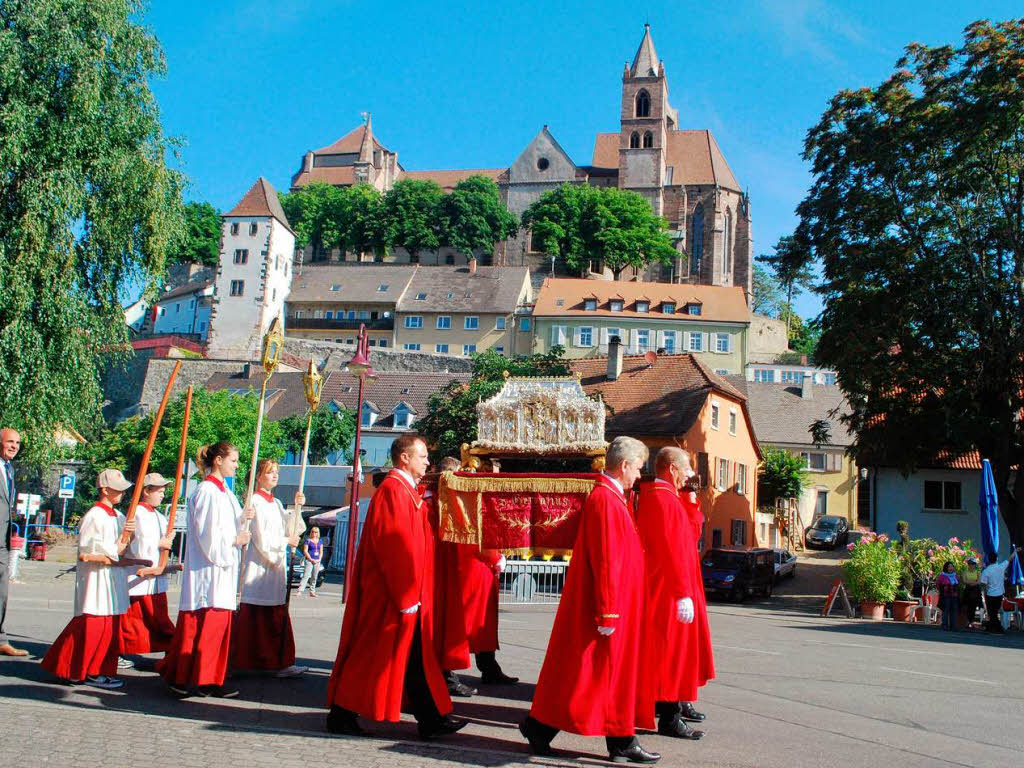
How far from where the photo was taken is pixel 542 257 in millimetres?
104375

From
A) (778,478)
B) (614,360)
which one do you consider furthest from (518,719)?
(778,478)

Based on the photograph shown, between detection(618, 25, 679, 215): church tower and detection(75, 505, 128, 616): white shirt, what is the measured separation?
357 feet

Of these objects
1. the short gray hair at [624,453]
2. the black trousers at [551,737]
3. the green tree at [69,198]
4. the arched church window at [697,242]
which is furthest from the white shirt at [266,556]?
the arched church window at [697,242]

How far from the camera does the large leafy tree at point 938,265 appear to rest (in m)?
27.6

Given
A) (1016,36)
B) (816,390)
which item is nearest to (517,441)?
(1016,36)

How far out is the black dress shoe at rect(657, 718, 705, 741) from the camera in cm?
728

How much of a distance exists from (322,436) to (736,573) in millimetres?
29740

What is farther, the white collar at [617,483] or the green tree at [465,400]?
the green tree at [465,400]

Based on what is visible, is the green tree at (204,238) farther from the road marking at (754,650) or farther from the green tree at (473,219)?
the road marking at (754,650)

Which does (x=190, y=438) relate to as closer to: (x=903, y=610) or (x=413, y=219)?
(x=903, y=610)

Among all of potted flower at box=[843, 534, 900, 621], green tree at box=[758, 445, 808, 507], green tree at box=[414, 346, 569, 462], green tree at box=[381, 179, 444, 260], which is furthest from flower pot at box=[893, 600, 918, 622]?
green tree at box=[381, 179, 444, 260]

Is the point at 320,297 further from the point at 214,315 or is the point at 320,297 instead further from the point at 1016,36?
the point at 1016,36

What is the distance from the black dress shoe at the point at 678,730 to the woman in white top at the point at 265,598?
3677 millimetres

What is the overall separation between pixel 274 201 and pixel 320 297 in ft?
32.0
